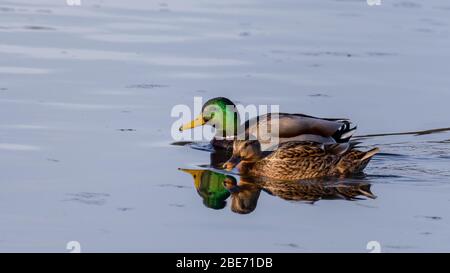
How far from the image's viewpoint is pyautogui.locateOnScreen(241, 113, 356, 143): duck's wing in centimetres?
1183

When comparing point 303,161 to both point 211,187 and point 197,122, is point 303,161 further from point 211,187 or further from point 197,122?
point 197,122

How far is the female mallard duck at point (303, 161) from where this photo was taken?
423 inches

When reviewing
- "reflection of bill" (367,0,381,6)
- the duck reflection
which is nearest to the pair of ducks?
the duck reflection

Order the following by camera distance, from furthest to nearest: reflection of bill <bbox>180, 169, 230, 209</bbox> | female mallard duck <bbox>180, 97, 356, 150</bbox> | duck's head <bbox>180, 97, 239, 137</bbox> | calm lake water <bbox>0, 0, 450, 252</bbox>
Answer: duck's head <bbox>180, 97, 239, 137</bbox>
female mallard duck <bbox>180, 97, 356, 150</bbox>
reflection of bill <bbox>180, 169, 230, 209</bbox>
calm lake water <bbox>0, 0, 450, 252</bbox>

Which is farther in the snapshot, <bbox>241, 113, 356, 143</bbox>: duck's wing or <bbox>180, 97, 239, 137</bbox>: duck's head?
<bbox>180, 97, 239, 137</bbox>: duck's head

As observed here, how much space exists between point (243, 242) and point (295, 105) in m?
4.85

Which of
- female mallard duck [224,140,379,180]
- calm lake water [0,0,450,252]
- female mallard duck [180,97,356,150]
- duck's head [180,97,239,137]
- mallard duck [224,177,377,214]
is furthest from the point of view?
duck's head [180,97,239,137]

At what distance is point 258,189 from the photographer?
33.7 ft

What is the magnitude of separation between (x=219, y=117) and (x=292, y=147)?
5.86ft

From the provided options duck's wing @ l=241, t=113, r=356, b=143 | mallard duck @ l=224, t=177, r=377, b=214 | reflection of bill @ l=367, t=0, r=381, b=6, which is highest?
reflection of bill @ l=367, t=0, r=381, b=6

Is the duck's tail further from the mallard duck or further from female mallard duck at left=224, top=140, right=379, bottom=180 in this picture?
the mallard duck

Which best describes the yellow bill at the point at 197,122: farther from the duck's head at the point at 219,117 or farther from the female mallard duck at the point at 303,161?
the female mallard duck at the point at 303,161

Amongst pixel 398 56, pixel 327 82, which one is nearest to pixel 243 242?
pixel 327 82

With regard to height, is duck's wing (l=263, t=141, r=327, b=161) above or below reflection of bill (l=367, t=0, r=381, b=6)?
below
